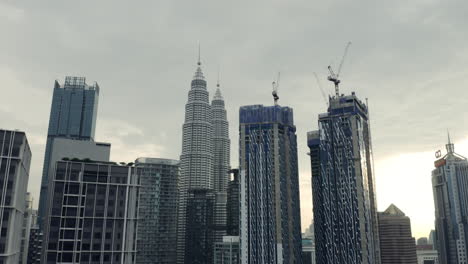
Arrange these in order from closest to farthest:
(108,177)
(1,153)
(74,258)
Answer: (1,153), (74,258), (108,177)

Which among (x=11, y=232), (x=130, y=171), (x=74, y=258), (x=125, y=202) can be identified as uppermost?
(x=130, y=171)

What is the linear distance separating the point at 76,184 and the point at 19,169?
22295mm

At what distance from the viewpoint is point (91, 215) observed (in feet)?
519

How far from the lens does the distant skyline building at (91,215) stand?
503 ft

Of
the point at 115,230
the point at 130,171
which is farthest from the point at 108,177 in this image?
the point at 115,230

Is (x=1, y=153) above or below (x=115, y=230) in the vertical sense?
above

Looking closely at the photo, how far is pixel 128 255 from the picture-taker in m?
160

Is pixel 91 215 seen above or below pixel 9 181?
below

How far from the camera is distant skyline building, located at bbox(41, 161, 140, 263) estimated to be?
153 m

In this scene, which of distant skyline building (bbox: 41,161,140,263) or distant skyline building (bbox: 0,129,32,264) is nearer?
distant skyline building (bbox: 0,129,32,264)

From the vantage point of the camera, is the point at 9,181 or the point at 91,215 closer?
the point at 9,181

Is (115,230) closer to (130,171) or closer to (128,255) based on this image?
(128,255)

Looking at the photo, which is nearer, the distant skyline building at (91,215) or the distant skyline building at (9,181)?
the distant skyline building at (9,181)

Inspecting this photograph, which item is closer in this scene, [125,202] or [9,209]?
[9,209]
